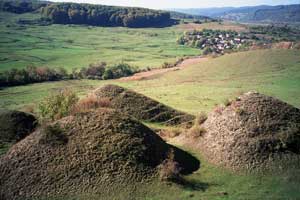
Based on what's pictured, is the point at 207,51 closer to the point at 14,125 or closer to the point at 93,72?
the point at 93,72

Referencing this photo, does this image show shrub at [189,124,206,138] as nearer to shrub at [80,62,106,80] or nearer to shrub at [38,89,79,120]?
shrub at [38,89,79,120]

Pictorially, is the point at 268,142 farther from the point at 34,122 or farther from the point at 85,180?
the point at 34,122

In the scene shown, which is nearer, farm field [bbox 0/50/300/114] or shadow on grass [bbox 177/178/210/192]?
shadow on grass [bbox 177/178/210/192]

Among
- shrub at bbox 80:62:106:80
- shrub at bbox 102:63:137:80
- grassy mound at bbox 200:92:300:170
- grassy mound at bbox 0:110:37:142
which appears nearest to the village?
shrub at bbox 102:63:137:80

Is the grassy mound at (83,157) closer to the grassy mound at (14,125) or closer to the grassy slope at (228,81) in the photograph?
the grassy mound at (14,125)

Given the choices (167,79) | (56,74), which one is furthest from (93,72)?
(167,79)

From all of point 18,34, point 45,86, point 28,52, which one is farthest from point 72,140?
point 18,34
